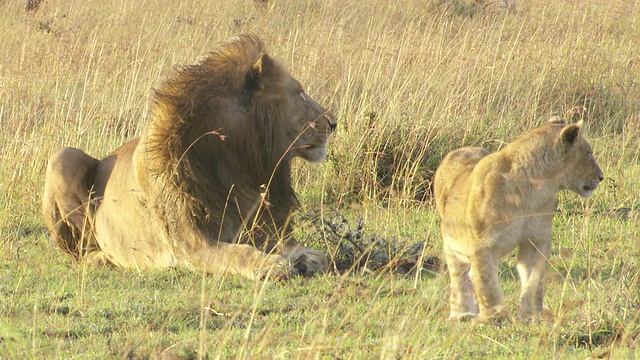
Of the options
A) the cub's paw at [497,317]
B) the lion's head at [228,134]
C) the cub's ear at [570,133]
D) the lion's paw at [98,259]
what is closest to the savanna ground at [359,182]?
the cub's paw at [497,317]

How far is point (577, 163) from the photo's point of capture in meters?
4.59

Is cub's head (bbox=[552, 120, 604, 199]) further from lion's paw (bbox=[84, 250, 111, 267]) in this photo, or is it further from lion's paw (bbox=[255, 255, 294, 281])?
lion's paw (bbox=[84, 250, 111, 267])

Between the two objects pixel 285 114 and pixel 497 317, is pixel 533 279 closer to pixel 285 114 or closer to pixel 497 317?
pixel 497 317

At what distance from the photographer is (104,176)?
6.74 m

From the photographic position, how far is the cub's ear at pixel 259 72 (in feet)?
19.0

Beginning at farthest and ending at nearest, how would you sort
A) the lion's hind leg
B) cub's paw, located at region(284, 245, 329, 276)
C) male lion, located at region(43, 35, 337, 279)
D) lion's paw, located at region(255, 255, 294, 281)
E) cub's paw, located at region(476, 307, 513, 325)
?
the lion's hind leg, male lion, located at region(43, 35, 337, 279), cub's paw, located at region(284, 245, 329, 276), lion's paw, located at region(255, 255, 294, 281), cub's paw, located at region(476, 307, 513, 325)

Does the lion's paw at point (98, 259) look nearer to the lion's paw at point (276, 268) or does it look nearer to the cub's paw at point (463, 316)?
the lion's paw at point (276, 268)

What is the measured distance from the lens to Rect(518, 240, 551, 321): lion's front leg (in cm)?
447

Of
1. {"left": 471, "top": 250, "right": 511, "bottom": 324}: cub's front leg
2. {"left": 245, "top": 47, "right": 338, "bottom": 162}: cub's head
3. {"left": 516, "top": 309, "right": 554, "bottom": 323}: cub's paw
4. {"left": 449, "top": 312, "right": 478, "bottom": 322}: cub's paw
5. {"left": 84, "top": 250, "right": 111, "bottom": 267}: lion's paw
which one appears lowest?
{"left": 84, "top": 250, "right": 111, "bottom": 267}: lion's paw

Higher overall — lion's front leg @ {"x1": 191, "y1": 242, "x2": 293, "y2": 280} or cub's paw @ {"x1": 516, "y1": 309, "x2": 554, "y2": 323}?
cub's paw @ {"x1": 516, "y1": 309, "x2": 554, "y2": 323}

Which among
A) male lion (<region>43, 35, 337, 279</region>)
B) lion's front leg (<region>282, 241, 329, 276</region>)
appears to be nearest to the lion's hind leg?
male lion (<region>43, 35, 337, 279</region>)

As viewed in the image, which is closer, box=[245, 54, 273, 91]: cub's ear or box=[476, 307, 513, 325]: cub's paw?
box=[476, 307, 513, 325]: cub's paw

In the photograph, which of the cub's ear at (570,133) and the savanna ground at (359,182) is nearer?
the savanna ground at (359,182)

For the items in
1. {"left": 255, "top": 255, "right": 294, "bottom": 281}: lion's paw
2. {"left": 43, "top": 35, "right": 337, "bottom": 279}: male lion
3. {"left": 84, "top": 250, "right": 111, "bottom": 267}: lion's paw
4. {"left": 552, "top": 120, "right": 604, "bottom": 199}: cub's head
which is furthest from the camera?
{"left": 84, "top": 250, "right": 111, "bottom": 267}: lion's paw
